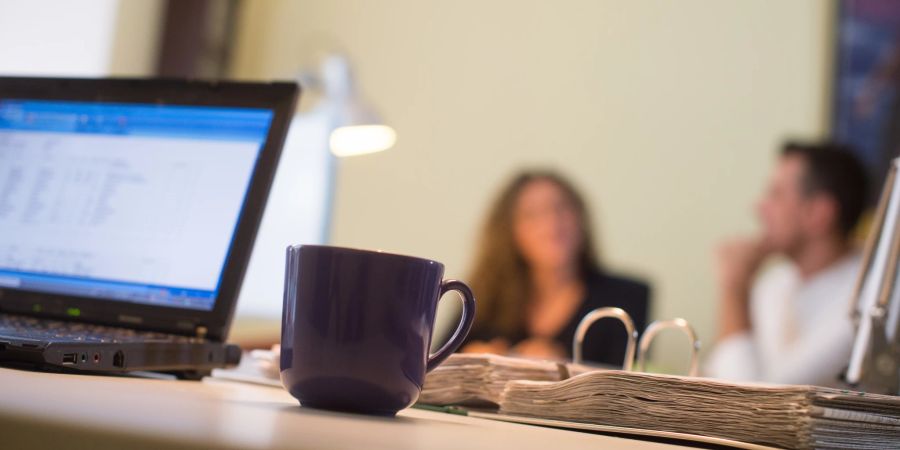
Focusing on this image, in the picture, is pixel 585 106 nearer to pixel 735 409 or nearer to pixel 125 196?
pixel 125 196

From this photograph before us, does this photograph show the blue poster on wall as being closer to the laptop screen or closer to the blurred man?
the blurred man

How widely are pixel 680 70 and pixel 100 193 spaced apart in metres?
2.72

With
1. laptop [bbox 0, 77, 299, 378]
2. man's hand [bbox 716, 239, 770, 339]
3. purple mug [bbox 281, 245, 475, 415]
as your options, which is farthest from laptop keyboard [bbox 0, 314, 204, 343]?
man's hand [bbox 716, 239, 770, 339]

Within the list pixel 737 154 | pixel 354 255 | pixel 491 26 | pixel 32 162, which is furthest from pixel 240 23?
pixel 354 255

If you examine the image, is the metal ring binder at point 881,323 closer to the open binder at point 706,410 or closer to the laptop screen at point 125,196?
the open binder at point 706,410

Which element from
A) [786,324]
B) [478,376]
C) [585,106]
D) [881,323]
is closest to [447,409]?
[478,376]

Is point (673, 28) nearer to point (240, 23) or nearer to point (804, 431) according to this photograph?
point (240, 23)

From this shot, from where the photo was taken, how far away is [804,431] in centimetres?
46

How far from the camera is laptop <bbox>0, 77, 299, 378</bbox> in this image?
70 centimetres

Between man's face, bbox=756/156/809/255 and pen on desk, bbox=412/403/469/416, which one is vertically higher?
man's face, bbox=756/156/809/255

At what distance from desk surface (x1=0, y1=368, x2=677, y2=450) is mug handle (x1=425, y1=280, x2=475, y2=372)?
33mm

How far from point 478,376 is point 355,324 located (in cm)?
18

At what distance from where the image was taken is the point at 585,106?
329 centimetres

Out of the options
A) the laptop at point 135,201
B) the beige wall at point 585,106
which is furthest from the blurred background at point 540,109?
the laptop at point 135,201
